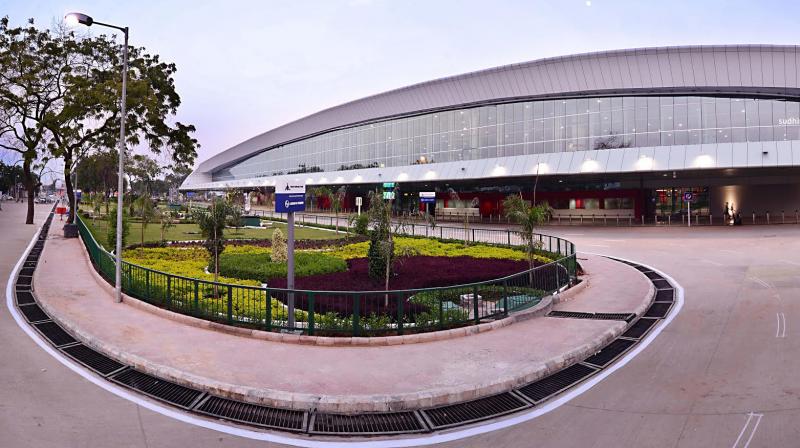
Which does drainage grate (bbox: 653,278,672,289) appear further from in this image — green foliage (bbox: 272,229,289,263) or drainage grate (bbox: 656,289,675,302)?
green foliage (bbox: 272,229,289,263)

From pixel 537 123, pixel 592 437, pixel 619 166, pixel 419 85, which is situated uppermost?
pixel 419 85

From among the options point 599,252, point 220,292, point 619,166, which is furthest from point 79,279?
point 619,166

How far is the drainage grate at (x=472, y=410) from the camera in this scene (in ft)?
19.6

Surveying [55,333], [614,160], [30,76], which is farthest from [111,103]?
[614,160]

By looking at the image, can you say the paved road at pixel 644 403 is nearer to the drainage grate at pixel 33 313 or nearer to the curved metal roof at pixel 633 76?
the drainage grate at pixel 33 313

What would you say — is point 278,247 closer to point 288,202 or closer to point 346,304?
point 346,304

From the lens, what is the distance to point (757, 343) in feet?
28.5

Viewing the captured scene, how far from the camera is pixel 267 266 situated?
1647 cm

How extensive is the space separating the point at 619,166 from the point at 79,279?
1360 inches

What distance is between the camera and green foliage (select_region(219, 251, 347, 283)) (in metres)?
15.1

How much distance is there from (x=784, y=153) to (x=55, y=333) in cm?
4047

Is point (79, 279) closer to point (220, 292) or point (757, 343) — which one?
point (220, 292)

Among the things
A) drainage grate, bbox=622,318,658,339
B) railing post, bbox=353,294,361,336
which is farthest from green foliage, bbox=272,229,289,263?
drainage grate, bbox=622,318,658,339

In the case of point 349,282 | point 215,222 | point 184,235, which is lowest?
point 349,282
